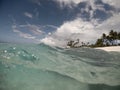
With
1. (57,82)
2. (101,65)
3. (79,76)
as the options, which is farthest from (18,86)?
(101,65)

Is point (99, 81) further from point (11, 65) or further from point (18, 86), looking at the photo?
point (11, 65)

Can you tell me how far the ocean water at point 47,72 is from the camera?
249 inches

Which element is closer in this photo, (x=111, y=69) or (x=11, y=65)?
(x=11, y=65)

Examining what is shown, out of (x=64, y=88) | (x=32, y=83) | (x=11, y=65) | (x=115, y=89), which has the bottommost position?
(x=115, y=89)

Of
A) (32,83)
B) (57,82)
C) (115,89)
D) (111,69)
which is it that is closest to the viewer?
(32,83)

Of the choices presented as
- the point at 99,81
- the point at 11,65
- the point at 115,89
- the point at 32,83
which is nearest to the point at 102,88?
the point at 99,81

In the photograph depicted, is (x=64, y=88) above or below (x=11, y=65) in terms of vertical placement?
below

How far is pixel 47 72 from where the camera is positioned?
7.07 metres

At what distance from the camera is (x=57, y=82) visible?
22.5 feet

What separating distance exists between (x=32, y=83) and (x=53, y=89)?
0.92m

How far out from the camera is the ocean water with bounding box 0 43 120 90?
20.8ft

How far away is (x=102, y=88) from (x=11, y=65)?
4449 mm

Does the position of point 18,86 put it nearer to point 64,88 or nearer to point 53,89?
point 53,89

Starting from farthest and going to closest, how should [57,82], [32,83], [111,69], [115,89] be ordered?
[111,69] < [115,89] < [57,82] < [32,83]
